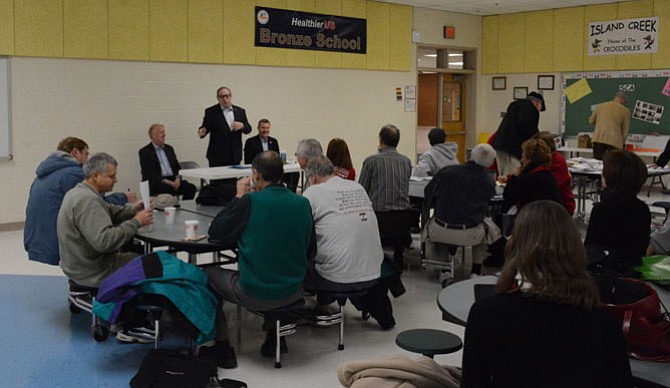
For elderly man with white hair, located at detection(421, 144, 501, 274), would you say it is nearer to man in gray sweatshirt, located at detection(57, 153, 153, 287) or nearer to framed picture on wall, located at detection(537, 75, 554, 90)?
man in gray sweatshirt, located at detection(57, 153, 153, 287)

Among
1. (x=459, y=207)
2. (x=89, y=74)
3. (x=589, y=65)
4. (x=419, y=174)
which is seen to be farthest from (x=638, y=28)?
(x=89, y=74)

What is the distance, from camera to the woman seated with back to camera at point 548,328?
2045 millimetres

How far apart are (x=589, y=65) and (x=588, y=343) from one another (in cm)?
1117

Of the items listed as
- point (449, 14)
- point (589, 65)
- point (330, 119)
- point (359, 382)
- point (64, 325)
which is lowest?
point (64, 325)

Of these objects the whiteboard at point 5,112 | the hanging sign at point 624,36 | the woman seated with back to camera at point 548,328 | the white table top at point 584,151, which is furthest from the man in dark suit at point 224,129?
the woman seated with back to camera at point 548,328

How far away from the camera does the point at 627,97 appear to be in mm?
11914

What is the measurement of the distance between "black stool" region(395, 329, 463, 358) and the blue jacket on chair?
4.67 feet

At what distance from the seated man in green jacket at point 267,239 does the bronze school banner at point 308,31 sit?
6.70m

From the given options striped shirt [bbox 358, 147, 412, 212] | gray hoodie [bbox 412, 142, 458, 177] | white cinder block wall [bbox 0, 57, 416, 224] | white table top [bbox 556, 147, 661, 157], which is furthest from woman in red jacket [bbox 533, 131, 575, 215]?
white table top [bbox 556, 147, 661, 157]

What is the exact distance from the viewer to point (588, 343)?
2.04 m

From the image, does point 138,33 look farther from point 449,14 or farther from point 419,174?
point 449,14

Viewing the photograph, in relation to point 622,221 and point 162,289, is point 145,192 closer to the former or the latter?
point 162,289

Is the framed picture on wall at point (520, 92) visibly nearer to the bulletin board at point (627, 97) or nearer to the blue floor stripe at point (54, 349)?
the bulletin board at point (627, 97)

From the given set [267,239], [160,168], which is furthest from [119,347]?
[160,168]
